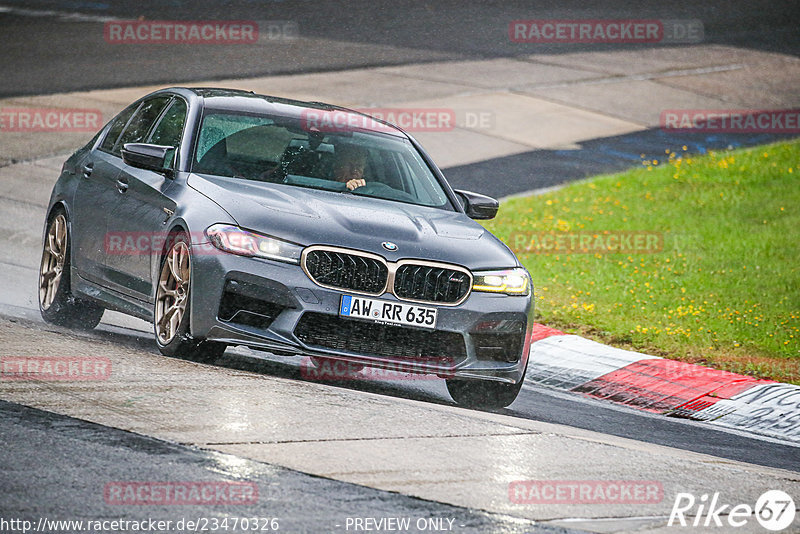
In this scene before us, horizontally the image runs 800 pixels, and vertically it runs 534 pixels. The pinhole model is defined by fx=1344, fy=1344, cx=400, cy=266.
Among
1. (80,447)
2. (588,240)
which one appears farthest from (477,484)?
(588,240)

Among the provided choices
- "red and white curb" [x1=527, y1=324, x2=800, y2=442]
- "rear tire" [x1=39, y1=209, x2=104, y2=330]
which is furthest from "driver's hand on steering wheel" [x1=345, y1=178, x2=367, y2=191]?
"red and white curb" [x1=527, y1=324, x2=800, y2=442]

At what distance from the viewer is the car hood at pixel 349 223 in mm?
7328

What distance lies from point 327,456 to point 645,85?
2017 cm

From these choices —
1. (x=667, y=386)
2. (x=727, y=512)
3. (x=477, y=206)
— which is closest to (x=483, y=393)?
(x=477, y=206)

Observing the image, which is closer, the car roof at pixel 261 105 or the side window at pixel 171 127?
the side window at pixel 171 127

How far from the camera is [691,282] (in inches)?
511

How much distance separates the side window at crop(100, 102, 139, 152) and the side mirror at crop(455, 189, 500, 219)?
7.89ft

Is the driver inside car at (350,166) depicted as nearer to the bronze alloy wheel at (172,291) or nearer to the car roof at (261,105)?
the car roof at (261,105)

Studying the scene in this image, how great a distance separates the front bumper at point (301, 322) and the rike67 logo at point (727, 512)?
192 cm

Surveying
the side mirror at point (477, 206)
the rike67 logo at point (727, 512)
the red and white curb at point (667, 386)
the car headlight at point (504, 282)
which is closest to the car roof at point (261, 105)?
the side mirror at point (477, 206)

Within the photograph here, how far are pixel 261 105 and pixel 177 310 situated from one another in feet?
6.04

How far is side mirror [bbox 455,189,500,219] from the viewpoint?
8.88 m

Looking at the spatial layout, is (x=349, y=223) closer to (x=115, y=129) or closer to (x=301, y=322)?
(x=301, y=322)

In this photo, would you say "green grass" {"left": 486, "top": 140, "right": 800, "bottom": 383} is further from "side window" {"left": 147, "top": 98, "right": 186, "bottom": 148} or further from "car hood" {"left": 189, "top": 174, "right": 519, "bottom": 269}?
"side window" {"left": 147, "top": 98, "right": 186, "bottom": 148}
